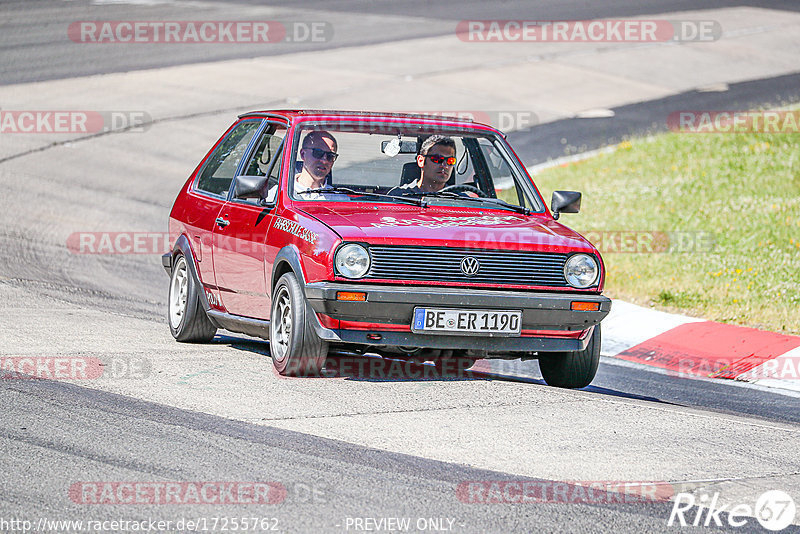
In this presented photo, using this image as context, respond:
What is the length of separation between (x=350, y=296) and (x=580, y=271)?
4.83ft

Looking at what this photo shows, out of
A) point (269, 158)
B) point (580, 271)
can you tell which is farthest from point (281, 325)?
point (580, 271)

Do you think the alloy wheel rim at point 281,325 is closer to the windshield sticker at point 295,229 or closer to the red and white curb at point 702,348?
the windshield sticker at point 295,229

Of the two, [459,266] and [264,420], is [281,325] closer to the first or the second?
[459,266]

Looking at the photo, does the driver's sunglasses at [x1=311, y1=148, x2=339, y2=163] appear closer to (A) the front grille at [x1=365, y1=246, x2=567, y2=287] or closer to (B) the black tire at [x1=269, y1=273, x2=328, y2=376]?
(B) the black tire at [x1=269, y1=273, x2=328, y2=376]

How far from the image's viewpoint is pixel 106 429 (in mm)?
5969

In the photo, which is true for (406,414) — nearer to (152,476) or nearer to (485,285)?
(485,285)

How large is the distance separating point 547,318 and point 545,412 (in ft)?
2.32

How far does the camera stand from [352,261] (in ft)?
23.4

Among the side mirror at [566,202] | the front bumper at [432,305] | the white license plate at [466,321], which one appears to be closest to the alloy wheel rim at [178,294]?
the front bumper at [432,305]

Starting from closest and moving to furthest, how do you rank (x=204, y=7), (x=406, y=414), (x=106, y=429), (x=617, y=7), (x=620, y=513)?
(x=620, y=513), (x=106, y=429), (x=406, y=414), (x=204, y=7), (x=617, y=7)

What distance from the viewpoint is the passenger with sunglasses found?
8188 millimetres

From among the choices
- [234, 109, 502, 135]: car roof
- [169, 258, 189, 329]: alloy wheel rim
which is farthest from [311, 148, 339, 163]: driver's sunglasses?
[169, 258, 189, 329]: alloy wheel rim

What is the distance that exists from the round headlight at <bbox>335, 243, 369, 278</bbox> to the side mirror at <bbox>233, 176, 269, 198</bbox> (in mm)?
1007

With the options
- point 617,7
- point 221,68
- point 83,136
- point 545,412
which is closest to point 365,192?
point 545,412
